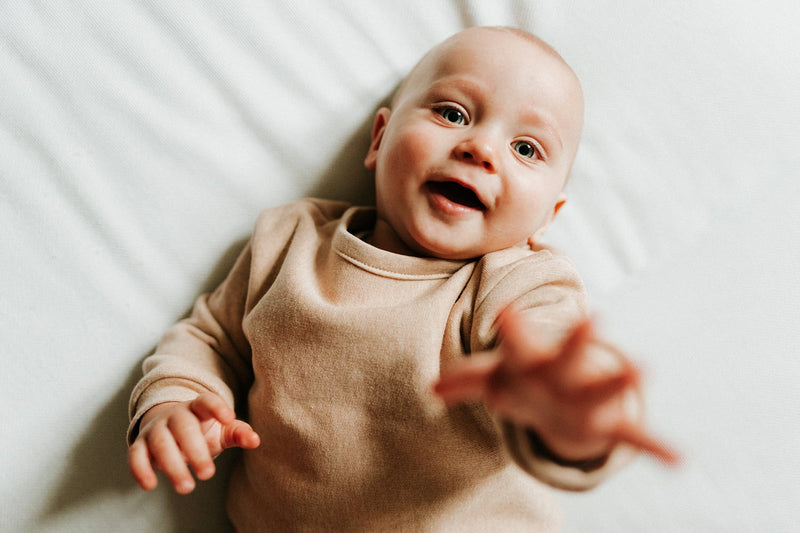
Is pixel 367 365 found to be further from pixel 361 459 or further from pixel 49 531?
pixel 49 531

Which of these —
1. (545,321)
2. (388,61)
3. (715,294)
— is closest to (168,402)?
(545,321)

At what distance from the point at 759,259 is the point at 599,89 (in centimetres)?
40

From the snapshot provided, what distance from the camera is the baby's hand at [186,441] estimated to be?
699mm

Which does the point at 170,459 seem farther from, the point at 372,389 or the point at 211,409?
the point at 372,389

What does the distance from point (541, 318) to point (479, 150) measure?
0.26 m

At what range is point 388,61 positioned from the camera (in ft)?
3.48

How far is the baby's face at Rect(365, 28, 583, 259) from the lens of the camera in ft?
2.75

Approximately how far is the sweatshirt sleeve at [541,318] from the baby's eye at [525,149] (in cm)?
14

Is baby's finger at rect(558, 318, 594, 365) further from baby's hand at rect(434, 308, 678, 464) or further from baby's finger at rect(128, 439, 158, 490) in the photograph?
baby's finger at rect(128, 439, 158, 490)

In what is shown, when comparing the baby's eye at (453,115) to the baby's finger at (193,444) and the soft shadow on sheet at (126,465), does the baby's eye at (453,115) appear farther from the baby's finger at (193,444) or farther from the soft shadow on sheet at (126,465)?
the baby's finger at (193,444)

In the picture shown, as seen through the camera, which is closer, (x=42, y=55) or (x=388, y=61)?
(x=42, y=55)

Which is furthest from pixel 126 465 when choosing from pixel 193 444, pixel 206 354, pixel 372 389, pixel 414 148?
pixel 414 148

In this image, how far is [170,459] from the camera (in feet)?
2.32

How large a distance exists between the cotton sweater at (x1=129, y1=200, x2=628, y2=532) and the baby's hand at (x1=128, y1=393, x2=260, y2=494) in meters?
0.08
